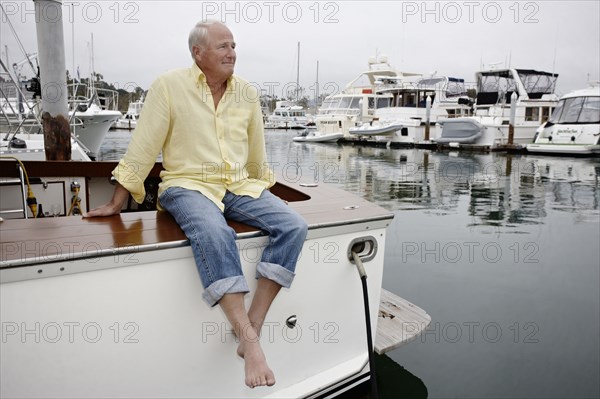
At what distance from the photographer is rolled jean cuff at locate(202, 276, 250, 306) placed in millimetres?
1946

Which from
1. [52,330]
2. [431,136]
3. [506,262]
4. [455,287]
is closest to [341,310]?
[52,330]

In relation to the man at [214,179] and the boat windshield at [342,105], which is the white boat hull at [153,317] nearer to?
the man at [214,179]

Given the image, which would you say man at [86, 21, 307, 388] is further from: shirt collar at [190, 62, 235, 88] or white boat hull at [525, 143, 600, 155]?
white boat hull at [525, 143, 600, 155]

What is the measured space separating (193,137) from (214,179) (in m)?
0.23

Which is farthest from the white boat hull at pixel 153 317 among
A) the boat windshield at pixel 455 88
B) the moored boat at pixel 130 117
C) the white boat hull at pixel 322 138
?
the moored boat at pixel 130 117

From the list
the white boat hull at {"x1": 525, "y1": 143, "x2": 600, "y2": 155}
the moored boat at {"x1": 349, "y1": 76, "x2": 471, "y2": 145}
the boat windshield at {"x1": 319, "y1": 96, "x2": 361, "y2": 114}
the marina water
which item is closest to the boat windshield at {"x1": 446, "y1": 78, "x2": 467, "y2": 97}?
the moored boat at {"x1": 349, "y1": 76, "x2": 471, "y2": 145}

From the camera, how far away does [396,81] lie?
38906 mm

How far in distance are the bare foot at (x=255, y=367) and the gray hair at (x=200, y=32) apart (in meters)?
1.39

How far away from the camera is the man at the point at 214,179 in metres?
1.97

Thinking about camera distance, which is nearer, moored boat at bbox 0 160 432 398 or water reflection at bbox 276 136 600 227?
moored boat at bbox 0 160 432 398

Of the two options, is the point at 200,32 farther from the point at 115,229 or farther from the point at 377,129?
the point at 377,129

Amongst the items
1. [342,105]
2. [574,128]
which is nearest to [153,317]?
[574,128]

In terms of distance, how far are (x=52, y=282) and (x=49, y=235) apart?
9.9 inches

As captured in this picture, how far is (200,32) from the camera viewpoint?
215cm
